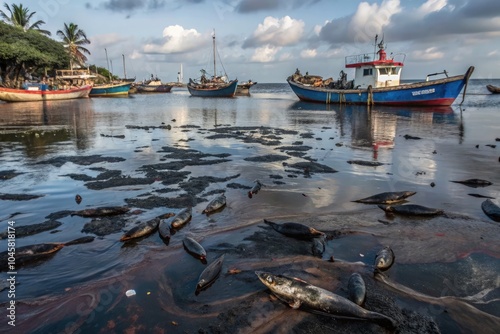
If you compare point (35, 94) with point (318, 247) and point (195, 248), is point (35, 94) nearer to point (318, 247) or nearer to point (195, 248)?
point (195, 248)

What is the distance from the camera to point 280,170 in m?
11.4

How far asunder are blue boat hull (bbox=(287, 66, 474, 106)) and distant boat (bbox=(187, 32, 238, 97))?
25.2 meters

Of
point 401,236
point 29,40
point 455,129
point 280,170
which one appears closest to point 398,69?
point 455,129

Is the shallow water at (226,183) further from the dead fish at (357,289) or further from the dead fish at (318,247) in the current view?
the dead fish at (357,289)

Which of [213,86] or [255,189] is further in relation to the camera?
[213,86]

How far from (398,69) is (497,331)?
3811cm

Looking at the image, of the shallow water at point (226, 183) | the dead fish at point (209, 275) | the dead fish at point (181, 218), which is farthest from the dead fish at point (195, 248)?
the dead fish at point (181, 218)

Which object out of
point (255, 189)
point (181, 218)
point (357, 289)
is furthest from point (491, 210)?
point (181, 218)

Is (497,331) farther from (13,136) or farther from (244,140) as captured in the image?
(13,136)

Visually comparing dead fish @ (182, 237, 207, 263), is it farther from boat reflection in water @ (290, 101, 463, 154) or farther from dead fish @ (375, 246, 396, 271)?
boat reflection in water @ (290, 101, 463, 154)

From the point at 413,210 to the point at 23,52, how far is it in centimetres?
4978

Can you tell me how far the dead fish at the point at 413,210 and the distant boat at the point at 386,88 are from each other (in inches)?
1156

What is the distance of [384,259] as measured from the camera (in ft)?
18.0

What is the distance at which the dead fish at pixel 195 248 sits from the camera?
18.9 ft
